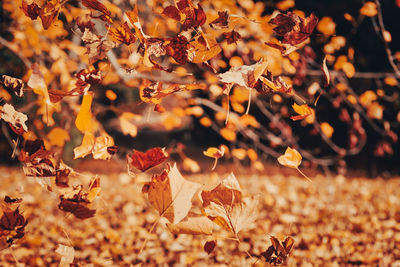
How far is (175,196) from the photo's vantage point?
3.32ft

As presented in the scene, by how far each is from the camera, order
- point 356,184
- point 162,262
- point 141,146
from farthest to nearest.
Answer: point 141,146 → point 356,184 → point 162,262

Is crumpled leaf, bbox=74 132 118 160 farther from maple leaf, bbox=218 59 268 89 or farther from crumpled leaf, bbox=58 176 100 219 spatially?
maple leaf, bbox=218 59 268 89

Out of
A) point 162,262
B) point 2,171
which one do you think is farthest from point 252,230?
point 2,171

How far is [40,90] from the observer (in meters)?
0.90

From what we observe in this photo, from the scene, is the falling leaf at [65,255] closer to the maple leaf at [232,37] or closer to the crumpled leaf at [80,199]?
the crumpled leaf at [80,199]

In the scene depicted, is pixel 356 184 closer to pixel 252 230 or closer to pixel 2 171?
pixel 252 230

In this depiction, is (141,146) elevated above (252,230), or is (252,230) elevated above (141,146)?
(252,230)

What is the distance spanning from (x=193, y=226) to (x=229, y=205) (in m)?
0.14

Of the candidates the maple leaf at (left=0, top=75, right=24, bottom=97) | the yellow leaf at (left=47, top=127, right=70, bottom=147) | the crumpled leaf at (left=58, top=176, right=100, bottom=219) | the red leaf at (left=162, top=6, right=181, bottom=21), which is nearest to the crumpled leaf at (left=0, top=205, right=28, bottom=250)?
the crumpled leaf at (left=58, top=176, right=100, bottom=219)

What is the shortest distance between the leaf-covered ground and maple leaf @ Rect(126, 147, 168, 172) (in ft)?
0.76

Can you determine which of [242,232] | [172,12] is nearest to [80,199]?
[172,12]

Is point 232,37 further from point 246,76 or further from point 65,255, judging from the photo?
point 65,255

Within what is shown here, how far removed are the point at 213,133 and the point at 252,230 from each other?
515cm

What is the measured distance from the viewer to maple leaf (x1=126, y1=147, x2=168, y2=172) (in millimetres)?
1047
